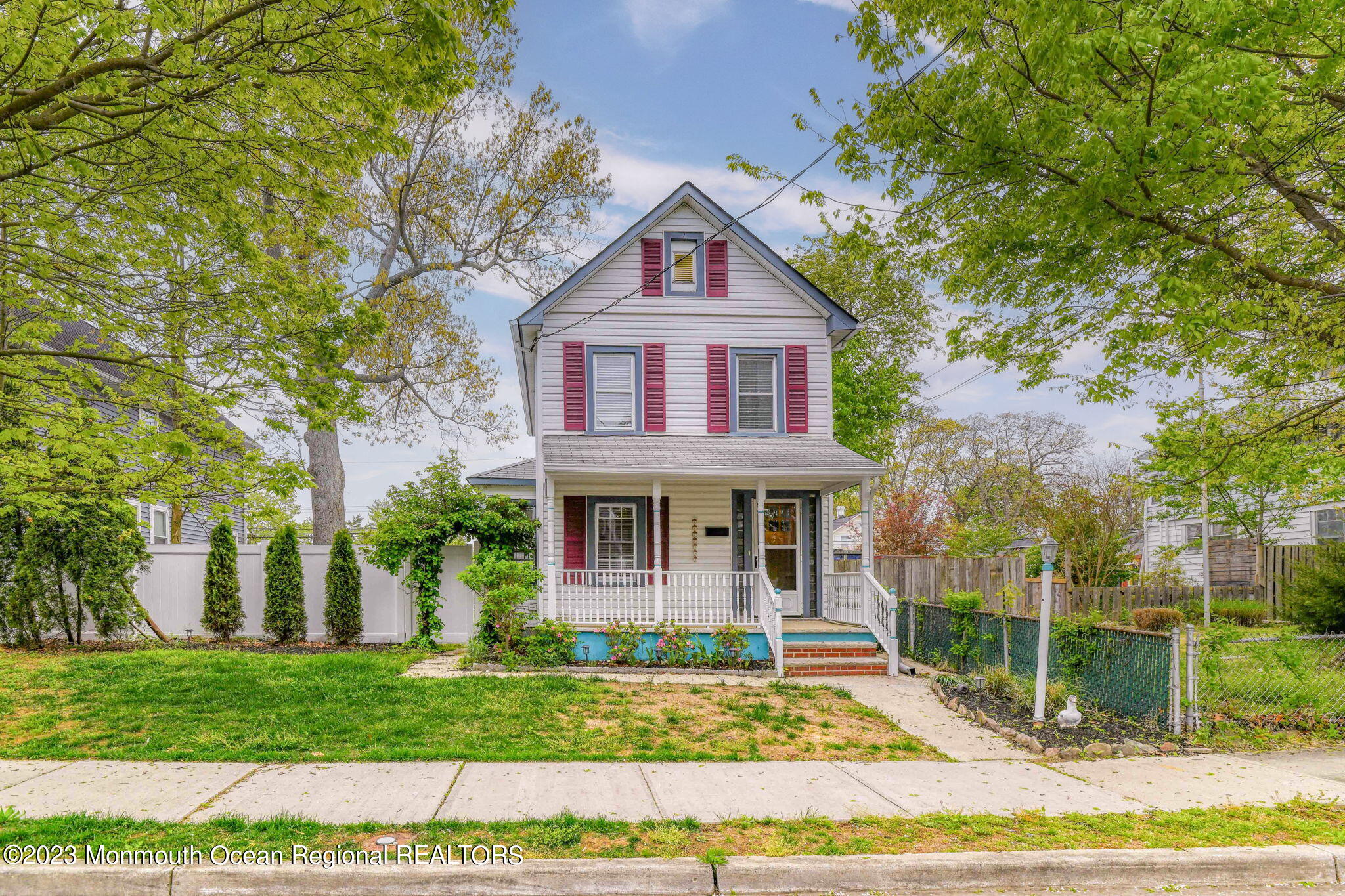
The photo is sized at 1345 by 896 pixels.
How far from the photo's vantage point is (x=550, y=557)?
12.4 metres

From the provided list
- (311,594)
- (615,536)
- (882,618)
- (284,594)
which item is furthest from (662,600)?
(284,594)

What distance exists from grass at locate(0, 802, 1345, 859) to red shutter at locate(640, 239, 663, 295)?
1072 cm

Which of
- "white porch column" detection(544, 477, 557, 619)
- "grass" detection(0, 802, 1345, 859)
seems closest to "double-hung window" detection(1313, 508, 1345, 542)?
"grass" detection(0, 802, 1345, 859)

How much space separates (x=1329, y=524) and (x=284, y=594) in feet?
88.8

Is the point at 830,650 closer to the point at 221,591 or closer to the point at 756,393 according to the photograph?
the point at 756,393

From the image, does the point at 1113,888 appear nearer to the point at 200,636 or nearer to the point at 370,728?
the point at 370,728

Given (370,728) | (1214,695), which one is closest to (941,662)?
(1214,695)

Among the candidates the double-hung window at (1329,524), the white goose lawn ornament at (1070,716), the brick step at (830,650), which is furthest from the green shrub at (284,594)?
the double-hung window at (1329,524)

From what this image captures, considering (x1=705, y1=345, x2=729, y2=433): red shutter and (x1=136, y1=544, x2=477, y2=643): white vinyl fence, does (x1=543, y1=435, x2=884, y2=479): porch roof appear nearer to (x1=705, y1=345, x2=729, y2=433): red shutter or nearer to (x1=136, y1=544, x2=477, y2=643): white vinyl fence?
(x1=705, y1=345, x2=729, y2=433): red shutter

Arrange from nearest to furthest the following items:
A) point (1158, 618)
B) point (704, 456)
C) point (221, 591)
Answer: point (704, 456) → point (221, 591) → point (1158, 618)

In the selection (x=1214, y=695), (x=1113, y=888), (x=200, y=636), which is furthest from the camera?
(x=200, y=636)

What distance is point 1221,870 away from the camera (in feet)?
15.7

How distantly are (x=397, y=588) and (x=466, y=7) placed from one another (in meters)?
10.2

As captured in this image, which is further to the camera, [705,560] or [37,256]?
[705,560]
